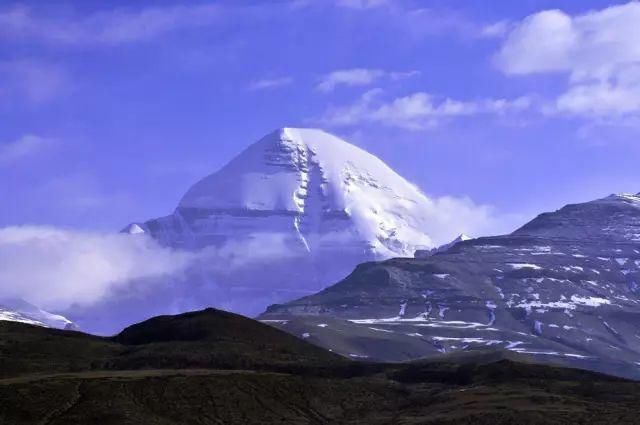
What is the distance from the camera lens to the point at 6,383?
15412 cm

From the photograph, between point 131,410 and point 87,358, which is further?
point 87,358

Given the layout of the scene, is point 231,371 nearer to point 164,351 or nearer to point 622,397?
point 164,351

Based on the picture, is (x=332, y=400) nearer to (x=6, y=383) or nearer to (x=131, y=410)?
(x=131, y=410)

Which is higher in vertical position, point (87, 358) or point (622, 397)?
point (87, 358)

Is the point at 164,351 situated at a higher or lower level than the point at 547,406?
higher

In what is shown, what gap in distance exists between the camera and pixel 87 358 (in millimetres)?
195250

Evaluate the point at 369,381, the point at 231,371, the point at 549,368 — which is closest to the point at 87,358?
the point at 231,371

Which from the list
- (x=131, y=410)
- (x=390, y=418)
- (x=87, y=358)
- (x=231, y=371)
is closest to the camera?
(x=131, y=410)

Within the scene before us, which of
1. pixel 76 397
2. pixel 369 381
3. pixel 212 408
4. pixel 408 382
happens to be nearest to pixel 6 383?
pixel 76 397

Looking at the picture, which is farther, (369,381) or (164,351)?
(164,351)

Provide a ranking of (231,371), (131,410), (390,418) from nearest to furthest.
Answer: (131,410) < (390,418) < (231,371)

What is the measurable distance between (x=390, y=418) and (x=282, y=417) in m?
14.0

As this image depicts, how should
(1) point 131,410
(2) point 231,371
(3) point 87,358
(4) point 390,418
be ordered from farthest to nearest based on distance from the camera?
(3) point 87,358 → (2) point 231,371 → (4) point 390,418 → (1) point 131,410

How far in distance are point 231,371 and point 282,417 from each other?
2133 cm
